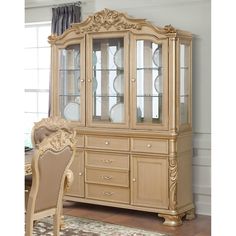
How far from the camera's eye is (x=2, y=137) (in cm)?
97

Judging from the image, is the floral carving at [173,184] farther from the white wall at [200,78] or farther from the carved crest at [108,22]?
the carved crest at [108,22]

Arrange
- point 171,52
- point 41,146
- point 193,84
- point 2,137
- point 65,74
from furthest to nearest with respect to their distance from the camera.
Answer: point 65,74 → point 193,84 → point 171,52 → point 41,146 → point 2,137

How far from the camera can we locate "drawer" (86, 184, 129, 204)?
4766 millimetres

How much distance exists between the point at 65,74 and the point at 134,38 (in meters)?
0.96

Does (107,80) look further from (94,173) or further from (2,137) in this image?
(2,137)

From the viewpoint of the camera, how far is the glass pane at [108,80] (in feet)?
16.0

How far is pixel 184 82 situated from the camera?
471 cm

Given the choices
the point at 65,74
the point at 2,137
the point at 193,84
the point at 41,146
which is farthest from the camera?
the point at 65,74

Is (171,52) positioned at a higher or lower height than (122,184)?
higher

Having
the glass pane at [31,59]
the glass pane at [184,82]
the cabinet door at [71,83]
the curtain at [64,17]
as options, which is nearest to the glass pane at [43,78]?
the glass pane at [31,59]

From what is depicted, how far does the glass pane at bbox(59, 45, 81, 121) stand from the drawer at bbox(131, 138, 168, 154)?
77 cm
